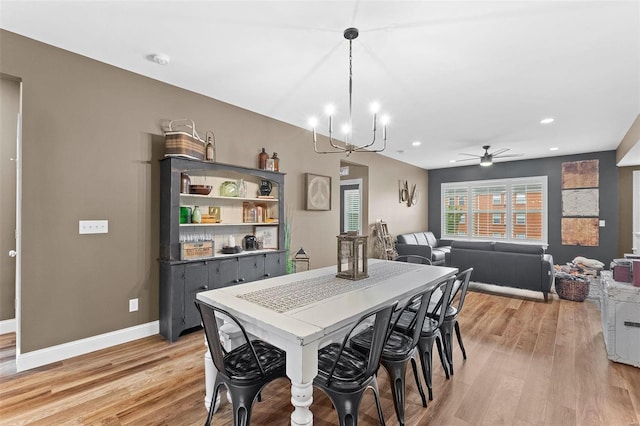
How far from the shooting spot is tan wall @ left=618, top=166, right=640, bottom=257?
610cm

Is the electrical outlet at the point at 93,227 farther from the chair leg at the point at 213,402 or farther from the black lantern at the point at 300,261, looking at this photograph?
the black lantern at the point at 300,261

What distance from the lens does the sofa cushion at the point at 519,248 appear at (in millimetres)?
4625

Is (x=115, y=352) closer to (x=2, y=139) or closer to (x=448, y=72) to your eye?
(x=2, y=139)

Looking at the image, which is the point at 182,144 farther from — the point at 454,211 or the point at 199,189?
the point at 454,211

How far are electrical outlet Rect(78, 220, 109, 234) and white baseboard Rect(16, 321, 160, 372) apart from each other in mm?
968

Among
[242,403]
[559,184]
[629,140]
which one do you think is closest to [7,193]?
[242,403]

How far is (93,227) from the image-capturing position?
2.81 meters

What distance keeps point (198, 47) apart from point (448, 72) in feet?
7.52

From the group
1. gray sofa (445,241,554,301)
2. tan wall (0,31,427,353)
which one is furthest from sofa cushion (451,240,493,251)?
tan wall (0,31,427,353)

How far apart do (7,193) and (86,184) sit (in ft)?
4.05

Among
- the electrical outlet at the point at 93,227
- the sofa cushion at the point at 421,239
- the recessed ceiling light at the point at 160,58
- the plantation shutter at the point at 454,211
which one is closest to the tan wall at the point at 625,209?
the plantation shutter at the point at 454,211

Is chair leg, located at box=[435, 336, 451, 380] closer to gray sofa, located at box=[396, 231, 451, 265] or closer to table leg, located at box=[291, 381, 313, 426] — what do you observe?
table leg, located at box=[291, 381, 313, 426]

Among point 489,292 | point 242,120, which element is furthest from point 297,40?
point 489,292

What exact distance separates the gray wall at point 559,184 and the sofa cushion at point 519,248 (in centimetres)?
291
